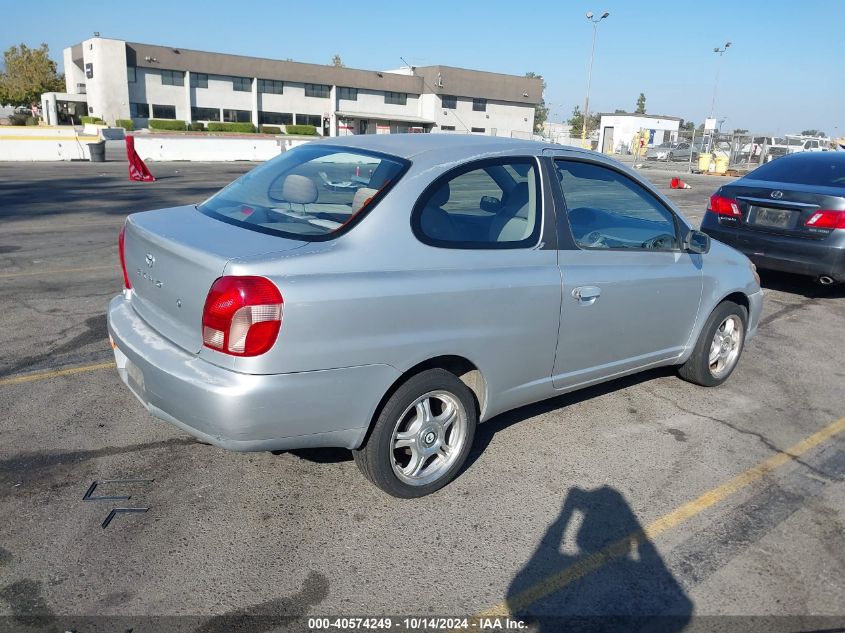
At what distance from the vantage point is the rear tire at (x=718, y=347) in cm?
496

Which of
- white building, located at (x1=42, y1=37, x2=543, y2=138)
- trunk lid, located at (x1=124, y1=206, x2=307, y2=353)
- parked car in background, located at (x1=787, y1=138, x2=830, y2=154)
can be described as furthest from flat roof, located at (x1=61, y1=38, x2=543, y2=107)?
trunk lid, located at (x1=124, y1=206, x2=307, y2=353)

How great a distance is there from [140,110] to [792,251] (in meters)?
67.3

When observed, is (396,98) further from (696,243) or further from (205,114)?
(696,243)

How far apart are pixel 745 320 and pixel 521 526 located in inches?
118

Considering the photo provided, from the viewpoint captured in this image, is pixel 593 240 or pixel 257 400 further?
Answer: pixel 593 240

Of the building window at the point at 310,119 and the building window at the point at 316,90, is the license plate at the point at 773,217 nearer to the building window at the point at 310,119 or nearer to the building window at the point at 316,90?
the building window at the point at 310,119

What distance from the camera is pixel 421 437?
3432 millimetres

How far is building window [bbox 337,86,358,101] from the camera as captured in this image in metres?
73.5

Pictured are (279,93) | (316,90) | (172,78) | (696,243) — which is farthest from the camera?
(316,90)

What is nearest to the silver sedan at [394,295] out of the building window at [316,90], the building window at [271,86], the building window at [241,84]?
the building window at [241,84]

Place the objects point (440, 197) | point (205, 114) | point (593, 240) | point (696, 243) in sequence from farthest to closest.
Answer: point (205, 114), point (696, 243), point (593, 240), point (440, 197)

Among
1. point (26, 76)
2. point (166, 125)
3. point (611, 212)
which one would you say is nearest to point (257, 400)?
point (611, 212)

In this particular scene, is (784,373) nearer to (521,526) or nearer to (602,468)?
(602,468)

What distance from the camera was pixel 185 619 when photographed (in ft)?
8.66
